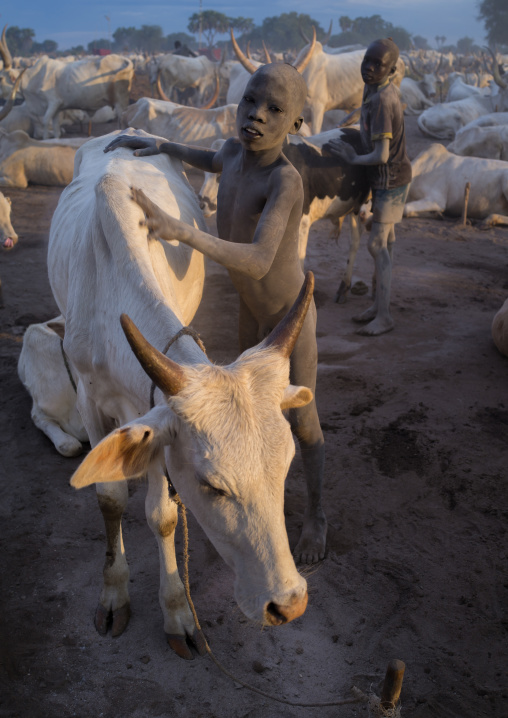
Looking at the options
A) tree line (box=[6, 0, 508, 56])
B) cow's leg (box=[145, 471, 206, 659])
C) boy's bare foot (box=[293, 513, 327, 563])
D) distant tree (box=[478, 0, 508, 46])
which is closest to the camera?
cow's leg (box=[145, 471, 206, 659])

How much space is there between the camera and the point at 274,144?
266 cm

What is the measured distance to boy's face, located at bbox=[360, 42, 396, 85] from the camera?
15.7 ft

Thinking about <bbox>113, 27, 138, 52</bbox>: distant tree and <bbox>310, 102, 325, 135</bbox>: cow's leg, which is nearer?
<bbox>310, 102, 325, 135</bbox>: cow's leg

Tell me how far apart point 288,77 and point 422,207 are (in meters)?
7.62

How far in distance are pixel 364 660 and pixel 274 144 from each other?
2228mm

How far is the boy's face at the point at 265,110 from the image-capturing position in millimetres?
2535

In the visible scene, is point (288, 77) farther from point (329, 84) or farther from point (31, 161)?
point (329, 84)

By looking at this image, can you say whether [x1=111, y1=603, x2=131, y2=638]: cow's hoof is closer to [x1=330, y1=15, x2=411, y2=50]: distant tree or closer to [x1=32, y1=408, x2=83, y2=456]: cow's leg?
[x1=32, y1=408, x2=83, y2=456]: cow's leg

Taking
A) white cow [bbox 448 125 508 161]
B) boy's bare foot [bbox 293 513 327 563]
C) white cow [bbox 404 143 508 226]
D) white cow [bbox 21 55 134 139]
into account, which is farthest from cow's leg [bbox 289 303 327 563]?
white cow [bbox 21 55 134 139]

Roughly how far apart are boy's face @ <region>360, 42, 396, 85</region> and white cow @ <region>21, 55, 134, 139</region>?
11686mm

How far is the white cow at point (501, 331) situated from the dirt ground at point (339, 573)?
0.13 meters

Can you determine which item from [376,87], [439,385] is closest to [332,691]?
[439,385]

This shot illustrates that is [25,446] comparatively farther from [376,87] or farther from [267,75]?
[376,87]

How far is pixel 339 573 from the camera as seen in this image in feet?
10.1
